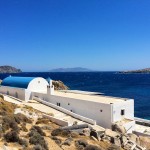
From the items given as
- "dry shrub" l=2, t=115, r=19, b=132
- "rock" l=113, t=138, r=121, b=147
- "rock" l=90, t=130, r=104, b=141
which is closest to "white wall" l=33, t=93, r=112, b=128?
"rock" l=90, t=130, r=104, b=141

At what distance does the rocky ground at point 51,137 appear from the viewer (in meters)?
16.8

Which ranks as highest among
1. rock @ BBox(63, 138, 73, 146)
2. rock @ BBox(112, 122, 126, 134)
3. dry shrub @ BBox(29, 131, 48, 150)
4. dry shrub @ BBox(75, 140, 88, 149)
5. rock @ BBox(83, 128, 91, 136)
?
dry shrub @ BBox(29, 131, 48, 150)

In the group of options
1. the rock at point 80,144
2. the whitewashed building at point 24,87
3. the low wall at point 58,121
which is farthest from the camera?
the whitewashed building at point 24,87

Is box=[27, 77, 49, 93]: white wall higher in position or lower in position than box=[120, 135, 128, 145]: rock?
higher

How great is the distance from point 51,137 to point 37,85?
69.2 ft

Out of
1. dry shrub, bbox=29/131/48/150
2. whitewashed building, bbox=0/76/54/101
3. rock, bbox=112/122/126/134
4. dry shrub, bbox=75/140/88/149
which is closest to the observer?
dry shrub, bbox=29/131/48/150

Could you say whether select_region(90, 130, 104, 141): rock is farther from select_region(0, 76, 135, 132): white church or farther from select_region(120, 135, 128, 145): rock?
select_region(0, 76, 135, 132): white church

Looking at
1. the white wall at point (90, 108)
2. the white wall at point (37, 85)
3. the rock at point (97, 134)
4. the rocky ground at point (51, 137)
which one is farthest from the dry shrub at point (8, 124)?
the white wall at point (37, 85)

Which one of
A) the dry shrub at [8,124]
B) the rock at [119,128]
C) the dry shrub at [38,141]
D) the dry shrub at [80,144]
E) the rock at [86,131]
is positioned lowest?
the rock at [119,128]

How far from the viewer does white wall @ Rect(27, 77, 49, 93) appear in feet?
129

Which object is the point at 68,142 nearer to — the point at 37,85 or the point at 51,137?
the point at 51,137

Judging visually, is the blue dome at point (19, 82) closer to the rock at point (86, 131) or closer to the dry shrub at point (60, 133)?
the rock at point (86, 131)

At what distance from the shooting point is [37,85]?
40.2 meters

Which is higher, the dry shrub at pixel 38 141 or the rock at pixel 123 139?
the dry shrub at pixel 38 141
